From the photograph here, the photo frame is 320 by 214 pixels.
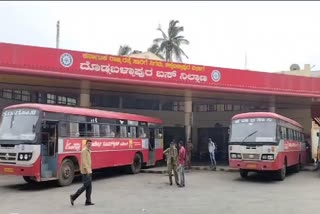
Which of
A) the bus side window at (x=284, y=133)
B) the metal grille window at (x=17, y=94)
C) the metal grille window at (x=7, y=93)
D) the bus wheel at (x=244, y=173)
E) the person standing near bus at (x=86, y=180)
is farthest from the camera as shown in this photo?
the metal grille window at (x=17, y=94)

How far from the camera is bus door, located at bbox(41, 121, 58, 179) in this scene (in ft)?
47.8

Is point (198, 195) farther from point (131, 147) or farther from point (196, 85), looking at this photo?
point (196, 85)

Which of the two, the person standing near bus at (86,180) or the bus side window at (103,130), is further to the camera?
the bus side window at (103,130)

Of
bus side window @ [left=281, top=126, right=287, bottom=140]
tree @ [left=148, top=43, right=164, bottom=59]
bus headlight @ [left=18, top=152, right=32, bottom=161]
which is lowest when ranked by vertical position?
bus headlight @ [left=18, top=152, right=32, bottom=161]

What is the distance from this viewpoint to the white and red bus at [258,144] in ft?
55.2

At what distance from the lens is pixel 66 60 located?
787 inches

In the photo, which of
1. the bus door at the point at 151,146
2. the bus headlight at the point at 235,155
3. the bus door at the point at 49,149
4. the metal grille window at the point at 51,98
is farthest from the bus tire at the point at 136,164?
the metal grille window at the point at 51,98

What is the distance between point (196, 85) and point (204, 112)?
13308 mm

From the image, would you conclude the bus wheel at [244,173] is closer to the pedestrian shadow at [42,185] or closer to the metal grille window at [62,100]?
the pedestrian shadow at [42,185]

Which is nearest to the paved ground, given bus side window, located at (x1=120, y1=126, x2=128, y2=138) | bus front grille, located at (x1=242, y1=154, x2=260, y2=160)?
bus front grille, located at (x1=242, y1=154, x2=260, y2=160)

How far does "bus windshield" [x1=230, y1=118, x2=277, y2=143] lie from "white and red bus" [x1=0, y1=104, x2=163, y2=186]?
5.19m

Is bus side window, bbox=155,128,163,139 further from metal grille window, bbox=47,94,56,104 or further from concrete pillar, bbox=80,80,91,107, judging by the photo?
metal grille window, bbox=47,94,56,104

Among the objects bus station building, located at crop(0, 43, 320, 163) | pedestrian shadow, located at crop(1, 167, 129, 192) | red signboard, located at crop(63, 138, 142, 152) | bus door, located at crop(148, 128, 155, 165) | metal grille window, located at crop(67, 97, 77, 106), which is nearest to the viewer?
pedestrian shadow, located at crop(1, 167, 129, 192)

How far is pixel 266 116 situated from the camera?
17.5 metres
